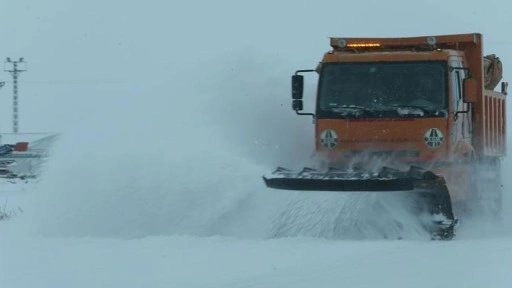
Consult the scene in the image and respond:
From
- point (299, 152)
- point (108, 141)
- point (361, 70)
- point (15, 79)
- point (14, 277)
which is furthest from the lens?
point (15, 79)

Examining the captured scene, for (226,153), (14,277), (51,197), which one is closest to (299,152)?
(226,153)

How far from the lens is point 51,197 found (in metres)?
12.7

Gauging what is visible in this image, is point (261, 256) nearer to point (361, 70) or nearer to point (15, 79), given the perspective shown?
point (361, 70)

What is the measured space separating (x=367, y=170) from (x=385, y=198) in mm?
509

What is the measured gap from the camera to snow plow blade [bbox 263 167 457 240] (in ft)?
34.7

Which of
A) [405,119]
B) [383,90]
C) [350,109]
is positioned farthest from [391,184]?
[383,90]

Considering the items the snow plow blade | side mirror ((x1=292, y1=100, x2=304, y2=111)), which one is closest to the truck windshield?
side mirror ((x1=292, y1=100, x2=304, y2=111))

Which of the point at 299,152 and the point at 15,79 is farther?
the point at 15,79

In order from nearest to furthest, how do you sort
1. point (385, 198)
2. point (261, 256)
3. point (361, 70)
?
point (261, 256), point (385, 198), point (361, 70)

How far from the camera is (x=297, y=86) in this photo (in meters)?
12.8

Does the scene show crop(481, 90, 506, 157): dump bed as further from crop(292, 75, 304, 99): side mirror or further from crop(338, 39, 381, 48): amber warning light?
crop(292, 75, 304, 99): side mirror

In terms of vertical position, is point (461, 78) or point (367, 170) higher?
point (461, 78)

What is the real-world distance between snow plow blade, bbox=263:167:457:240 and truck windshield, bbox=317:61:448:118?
111 cm

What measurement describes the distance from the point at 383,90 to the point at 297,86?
1.23m
